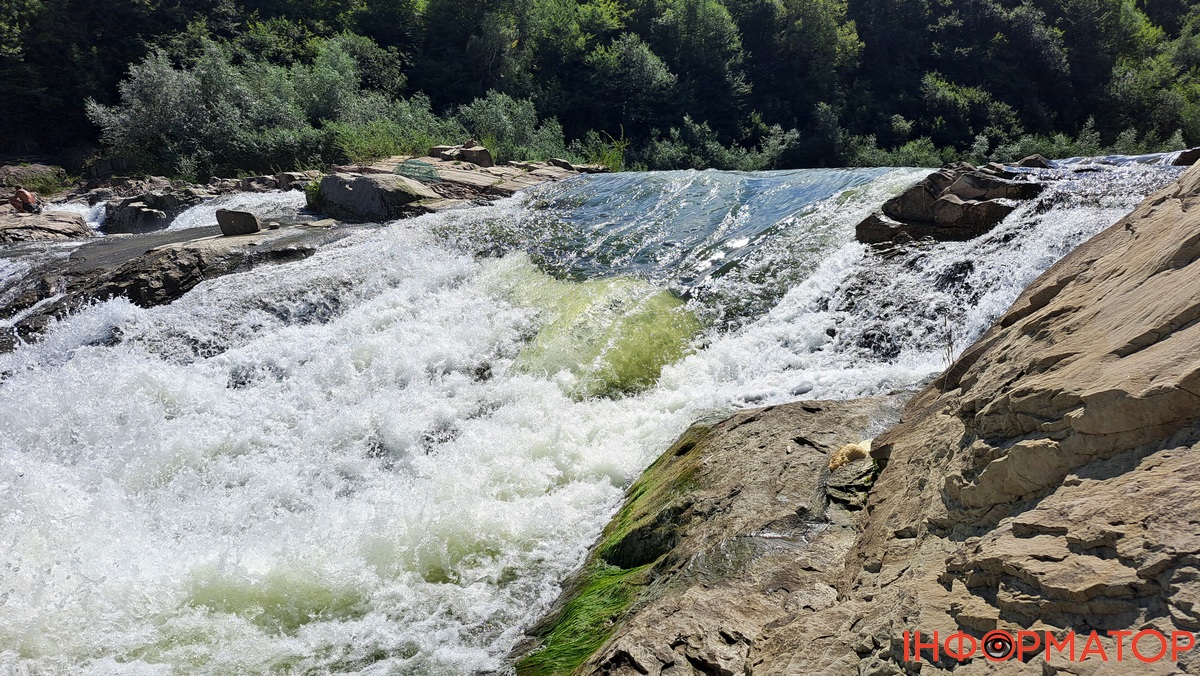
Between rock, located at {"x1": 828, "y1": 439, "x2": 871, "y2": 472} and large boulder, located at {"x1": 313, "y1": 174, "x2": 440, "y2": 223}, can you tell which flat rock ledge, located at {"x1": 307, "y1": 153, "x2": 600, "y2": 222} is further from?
rock, located at {"x1": 828, "y1": 439, "x2": 871, "y2": 472}

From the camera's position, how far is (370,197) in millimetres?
9828

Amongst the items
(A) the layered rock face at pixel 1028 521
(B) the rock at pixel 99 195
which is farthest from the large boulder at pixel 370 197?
(A) the layered rock face at pixel 1028 521

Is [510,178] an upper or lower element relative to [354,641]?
upper

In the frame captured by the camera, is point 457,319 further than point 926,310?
Yes

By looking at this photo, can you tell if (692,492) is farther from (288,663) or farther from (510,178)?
(510,178)

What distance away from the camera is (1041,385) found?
184cm

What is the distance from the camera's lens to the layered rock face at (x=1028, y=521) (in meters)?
1.30

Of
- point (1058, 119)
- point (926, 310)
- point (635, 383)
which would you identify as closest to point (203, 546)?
point (635, 383)

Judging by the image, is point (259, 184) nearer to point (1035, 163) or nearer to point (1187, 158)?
point (1035, 163)

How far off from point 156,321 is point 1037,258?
304 inches

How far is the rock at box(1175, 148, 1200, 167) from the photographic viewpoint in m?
5.77

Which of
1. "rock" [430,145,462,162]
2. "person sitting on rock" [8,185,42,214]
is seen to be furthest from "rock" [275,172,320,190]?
"person sitting on rock" [8,185,42,214]

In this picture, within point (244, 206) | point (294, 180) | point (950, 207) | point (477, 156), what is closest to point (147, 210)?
point (244, 206)

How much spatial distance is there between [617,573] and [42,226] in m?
12.9
